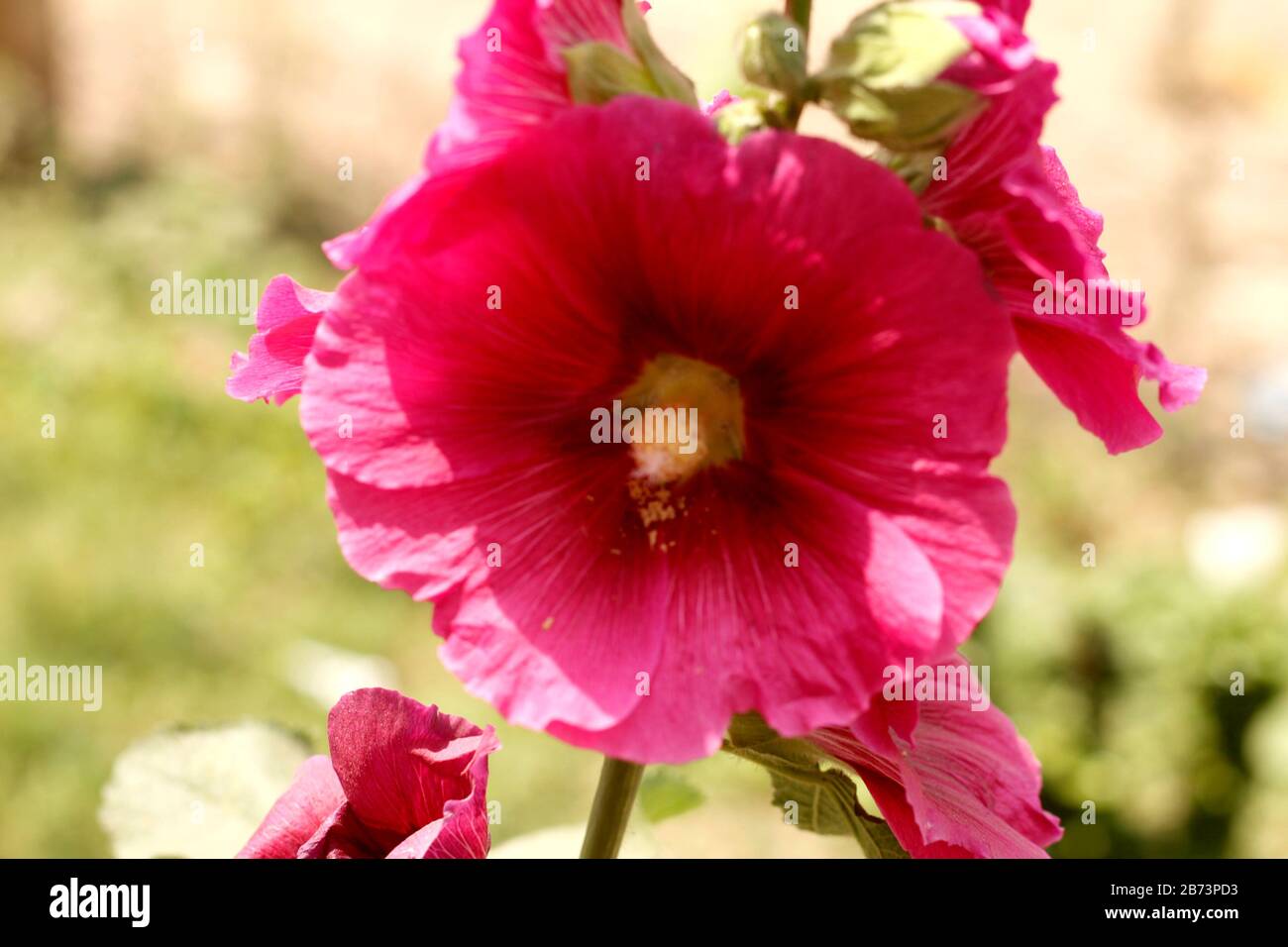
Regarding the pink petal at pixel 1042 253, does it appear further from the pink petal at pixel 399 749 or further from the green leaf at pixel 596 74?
the pink petal at pixel 399 749

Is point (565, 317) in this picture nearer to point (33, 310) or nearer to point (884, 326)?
point (884, 326)

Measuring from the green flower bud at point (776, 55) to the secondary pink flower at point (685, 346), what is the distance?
57mm

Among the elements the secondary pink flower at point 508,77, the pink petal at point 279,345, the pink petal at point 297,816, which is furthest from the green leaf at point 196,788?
the secondary pink flower at point 508,77

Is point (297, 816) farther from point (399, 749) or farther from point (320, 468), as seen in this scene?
point (320, 468)

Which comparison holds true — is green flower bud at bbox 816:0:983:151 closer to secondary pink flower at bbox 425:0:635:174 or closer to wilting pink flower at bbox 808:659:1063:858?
secondary pink flower at bbox 425:0:635:174

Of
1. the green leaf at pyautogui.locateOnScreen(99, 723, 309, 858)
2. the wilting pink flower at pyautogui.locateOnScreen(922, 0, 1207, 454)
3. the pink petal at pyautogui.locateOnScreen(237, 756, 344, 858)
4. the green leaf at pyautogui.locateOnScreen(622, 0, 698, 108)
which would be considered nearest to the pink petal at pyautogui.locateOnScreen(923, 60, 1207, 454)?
the wilting pink flower at pyautogui.locateOnScreen(922, 0, 1207, 454)

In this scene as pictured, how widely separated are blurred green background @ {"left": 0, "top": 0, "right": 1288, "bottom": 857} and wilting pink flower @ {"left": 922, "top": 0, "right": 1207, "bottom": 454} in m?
0.68

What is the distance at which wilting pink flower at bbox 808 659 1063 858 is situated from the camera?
2.15 feet

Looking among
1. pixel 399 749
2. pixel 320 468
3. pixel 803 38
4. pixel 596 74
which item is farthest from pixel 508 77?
pixel 320 468

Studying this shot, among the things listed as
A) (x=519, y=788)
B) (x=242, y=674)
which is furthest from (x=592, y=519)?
(x=242, y=674)

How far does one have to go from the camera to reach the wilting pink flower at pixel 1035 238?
0.59m

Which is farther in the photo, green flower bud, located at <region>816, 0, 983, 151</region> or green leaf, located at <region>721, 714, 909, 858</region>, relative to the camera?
green leaf, located at <region>721, 714, 909, 858</region>

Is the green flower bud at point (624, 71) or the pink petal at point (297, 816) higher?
the green flower bud at point (624, 71)

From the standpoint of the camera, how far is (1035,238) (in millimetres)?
623
